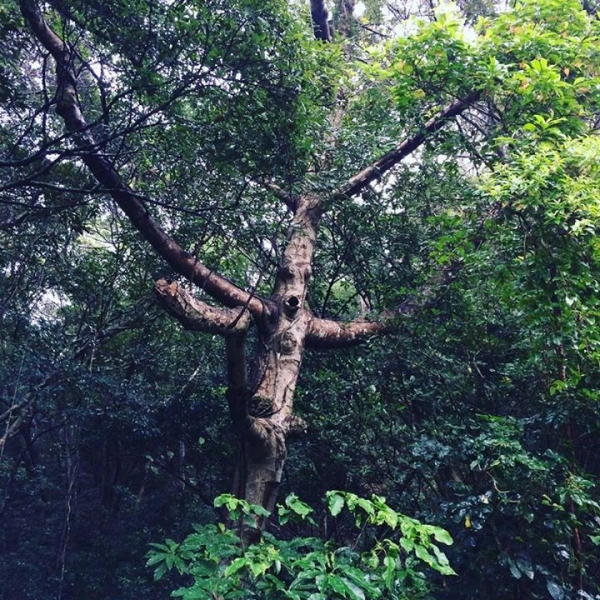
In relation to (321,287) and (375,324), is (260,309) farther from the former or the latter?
(321,287)

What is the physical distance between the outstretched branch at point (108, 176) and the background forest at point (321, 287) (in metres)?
0.03

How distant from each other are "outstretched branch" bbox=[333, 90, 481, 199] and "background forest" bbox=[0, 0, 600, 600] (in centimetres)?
4

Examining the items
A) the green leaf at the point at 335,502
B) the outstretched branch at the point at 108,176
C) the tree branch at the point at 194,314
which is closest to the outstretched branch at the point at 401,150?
the outstretched branch at the point at 108,176

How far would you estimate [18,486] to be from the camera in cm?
698

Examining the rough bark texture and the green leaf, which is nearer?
the green leaf

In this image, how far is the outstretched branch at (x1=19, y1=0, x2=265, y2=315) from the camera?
346cm

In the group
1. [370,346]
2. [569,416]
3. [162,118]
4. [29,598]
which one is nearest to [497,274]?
[569,416]

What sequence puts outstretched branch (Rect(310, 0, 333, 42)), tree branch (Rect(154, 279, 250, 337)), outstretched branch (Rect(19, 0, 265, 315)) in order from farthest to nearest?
1. outstretched branch (Rect(310, 0, 333, 42))
2. outstretched branch (Rect(19, 0, 265, 315))
3. tree branch (Rect(154, 279, 250, 337))

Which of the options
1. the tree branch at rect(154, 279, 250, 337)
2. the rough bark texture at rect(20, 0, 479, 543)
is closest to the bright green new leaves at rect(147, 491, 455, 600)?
the rough bark texture at rect(20, 0, 479, 543)

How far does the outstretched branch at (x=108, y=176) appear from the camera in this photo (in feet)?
11.4

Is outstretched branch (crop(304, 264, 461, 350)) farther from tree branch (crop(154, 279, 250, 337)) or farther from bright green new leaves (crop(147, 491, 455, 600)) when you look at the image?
bright green new leaves (crop(147, 491, 455, 600))

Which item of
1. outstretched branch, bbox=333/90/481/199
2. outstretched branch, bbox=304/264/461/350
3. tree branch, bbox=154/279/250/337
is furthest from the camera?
outstretched branch, bbox=333/90/481/199

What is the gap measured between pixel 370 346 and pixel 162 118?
2.53 m

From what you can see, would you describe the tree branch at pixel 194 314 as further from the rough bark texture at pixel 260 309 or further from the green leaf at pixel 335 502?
the green leaf at pixel 335 502
